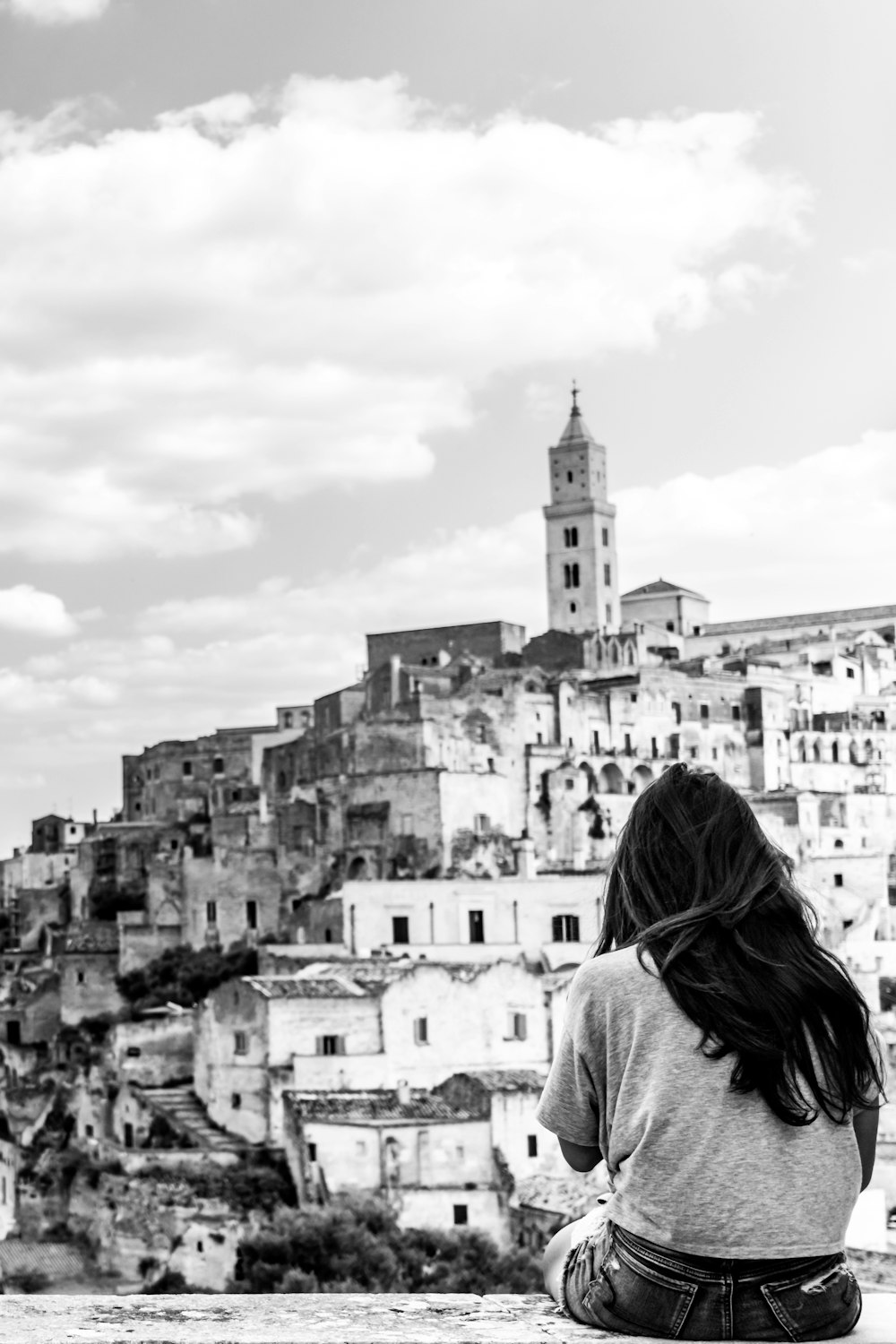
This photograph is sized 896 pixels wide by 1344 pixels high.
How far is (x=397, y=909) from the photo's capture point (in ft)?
152

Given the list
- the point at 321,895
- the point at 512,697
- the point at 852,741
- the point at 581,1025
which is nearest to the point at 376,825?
the point at 321,895

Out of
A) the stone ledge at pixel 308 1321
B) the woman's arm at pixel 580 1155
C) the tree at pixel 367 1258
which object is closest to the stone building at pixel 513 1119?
the tree at pixel 367 1258

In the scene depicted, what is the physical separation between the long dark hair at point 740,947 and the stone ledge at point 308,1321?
0.64 m

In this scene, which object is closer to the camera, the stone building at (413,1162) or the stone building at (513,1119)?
the stone building at (413,1162)

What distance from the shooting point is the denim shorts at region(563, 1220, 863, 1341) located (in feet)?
14.2

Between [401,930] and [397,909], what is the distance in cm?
53

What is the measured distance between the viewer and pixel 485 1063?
40.7 metres

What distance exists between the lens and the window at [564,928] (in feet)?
152

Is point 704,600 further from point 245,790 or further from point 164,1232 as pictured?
point 164,1232

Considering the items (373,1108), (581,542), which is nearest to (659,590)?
(581,542)

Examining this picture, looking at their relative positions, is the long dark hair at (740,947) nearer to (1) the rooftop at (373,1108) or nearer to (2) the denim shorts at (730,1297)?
(2) the denim shorts at (730,1297)

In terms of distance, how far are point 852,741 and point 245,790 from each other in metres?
23.5

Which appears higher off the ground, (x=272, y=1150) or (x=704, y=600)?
(x=704, y=600)

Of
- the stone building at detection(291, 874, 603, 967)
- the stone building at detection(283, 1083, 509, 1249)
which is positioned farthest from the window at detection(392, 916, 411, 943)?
the stone building at detection(283, 1083, 509, 1249)
